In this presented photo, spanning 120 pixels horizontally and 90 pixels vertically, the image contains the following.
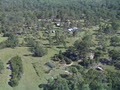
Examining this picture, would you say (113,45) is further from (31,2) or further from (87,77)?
(31,2)

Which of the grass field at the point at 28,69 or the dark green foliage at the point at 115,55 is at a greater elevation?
the dark green foliage at the point at 115,55

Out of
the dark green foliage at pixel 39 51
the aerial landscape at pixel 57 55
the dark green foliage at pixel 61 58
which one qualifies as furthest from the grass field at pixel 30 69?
the dark green foliage at pixel 61 58

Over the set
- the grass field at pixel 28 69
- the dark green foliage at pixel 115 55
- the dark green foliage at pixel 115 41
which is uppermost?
the dark green foliage at pixel 115 41

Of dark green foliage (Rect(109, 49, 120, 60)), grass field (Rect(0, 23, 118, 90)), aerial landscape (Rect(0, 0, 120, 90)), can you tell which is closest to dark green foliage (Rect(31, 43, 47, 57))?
aerial landscape (Rect(0, 0, 120, 90))

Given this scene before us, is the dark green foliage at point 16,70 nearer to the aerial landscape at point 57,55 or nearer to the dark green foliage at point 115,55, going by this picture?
the aerial landscape at point 57,55

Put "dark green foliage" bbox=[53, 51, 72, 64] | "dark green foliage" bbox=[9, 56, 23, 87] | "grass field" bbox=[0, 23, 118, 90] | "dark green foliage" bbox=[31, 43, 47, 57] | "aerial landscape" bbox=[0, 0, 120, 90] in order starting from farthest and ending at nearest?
"dark green foliage" bbox=[31, 43, 47, 57] → "dark green foliage" bbox=[53, 51, 72, 64] → "grass field" bbox=[0, 23, 118, 90] → "dark green foliage" bbox=[9, 56, 23, 87] → "aerial landscape" bbox=[0, 0, 120, 90]

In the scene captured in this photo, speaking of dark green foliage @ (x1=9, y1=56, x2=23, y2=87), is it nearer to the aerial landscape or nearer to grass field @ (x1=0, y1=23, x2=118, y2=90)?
the aerial landscape

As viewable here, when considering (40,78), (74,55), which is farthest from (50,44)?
(40,78)

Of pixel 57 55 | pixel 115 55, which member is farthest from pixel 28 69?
pixel 115 55
